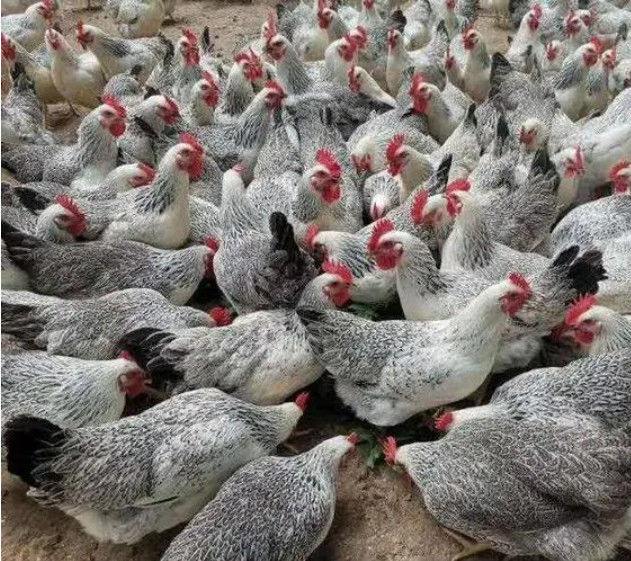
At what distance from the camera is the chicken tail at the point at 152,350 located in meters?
3.07

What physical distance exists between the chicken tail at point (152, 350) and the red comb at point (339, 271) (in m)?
0.89

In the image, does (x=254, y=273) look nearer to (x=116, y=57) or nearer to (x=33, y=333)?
(x=33, y=333)

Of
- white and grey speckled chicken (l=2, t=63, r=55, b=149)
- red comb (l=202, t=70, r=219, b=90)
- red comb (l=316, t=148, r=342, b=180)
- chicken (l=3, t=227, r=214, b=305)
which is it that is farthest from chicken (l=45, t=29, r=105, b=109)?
red comb (l=316, t=148, r=342, b=180)

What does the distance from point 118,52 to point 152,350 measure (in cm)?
450

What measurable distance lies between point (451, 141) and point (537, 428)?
263 centimetres

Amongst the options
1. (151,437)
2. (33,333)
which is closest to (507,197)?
(151,437)

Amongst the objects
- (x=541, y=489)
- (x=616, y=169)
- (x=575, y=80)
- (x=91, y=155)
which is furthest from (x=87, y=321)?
(x=575, y=80)

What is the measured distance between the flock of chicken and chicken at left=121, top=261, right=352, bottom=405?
1 cm

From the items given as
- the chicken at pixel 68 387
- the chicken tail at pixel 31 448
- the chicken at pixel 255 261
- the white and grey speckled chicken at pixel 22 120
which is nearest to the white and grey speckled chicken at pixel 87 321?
the chicken at pixel 68 387

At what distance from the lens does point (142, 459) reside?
267 centimetres

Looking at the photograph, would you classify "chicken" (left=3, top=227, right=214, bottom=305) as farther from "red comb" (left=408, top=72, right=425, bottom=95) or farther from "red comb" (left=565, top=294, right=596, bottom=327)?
"red comb" (left=408, top=72, right=425, bottom=95)

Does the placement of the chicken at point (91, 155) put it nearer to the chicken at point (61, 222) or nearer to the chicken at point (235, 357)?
the chicken at point (61, 222)

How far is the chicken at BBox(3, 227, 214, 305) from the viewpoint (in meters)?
3.69

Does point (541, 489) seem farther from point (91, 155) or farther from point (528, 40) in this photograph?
point (528, 40)
